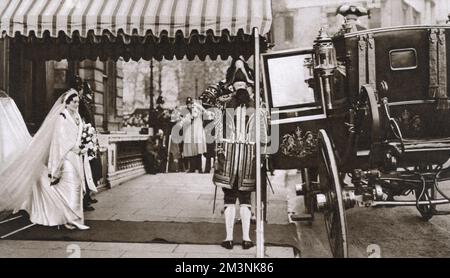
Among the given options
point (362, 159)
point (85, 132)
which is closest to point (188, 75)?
point (85, 132)

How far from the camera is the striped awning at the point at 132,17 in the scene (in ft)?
17.5

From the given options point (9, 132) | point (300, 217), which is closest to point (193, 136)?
point (300, 217)

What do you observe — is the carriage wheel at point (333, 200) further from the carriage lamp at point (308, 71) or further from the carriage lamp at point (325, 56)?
the carriage lamp at point (308, 71)

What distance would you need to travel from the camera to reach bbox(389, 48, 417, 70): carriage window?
4891 millimetres

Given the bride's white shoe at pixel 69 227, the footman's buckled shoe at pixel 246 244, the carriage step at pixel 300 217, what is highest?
the bride's white shoe at pixel 69 227

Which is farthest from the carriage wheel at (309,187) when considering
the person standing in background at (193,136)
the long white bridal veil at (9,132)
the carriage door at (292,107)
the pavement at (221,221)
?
the person standing in background at (193,136)

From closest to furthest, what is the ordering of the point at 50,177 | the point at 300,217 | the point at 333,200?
the point at 333,200
the point at 50,177
the point at 300,217

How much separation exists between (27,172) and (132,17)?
9.06 ft

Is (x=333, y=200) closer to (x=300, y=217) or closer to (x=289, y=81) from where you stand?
(x=289, y=81)

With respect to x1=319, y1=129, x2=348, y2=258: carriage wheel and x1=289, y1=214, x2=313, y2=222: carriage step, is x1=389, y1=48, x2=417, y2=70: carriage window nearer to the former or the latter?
x1=319, y1=129, x2=348, y2=258: carriage wheel

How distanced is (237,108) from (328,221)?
189cm

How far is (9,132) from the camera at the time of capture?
22.2 feet

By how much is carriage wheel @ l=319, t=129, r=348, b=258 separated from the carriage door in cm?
94
